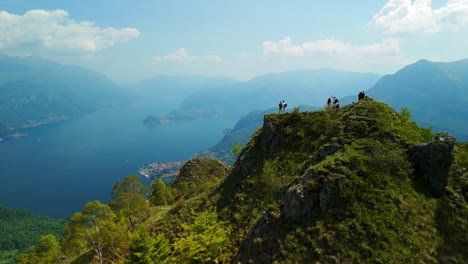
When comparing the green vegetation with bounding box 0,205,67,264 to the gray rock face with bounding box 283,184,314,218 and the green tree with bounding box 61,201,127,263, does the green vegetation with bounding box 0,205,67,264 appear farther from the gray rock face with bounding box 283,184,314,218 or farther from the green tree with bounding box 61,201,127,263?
the gray rock face with bounding box 283,184,314,218

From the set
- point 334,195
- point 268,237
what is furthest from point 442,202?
point 268,237

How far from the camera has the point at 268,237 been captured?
2633cm

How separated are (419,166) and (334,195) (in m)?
9.30

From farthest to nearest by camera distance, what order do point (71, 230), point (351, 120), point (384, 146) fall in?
point (71, 230)
point (351, 120)
point (384, 146)

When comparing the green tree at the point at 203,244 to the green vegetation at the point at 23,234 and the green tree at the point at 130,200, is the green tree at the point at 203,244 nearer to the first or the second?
the green tree at the point at 130,200

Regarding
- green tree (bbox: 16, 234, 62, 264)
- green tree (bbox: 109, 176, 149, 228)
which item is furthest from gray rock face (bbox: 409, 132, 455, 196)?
green tree (bbox: 16, 234, 62, 264)

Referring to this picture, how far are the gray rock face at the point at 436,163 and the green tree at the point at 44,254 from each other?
7889 cm

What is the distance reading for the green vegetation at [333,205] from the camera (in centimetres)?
2184

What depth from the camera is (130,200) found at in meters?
56.7

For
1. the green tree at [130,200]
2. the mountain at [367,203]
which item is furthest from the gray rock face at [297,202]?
the green tree at [130,200]

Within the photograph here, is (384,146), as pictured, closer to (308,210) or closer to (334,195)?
(334,195)

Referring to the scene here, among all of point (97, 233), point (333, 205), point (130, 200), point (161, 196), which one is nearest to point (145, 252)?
point (333, 205)

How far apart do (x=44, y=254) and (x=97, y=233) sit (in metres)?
41.2

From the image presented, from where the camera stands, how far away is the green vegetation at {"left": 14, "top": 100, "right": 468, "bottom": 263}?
71.7ft
